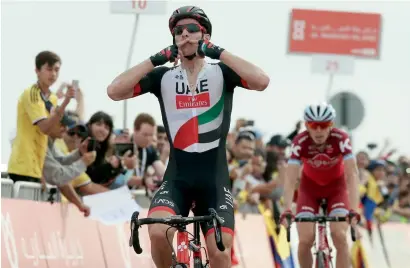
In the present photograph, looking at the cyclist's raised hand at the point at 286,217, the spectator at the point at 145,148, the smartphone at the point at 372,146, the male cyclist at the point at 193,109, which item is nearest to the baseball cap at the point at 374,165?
the smartphone at the point at 372,146

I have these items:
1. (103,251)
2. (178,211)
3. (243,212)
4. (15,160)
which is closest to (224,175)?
(178,211)

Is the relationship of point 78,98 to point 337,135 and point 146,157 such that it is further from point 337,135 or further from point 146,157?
point 337,135

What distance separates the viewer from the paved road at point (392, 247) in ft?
74.8

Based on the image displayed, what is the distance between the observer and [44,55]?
521 inches

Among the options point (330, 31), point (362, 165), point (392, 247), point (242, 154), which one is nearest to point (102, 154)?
point (242, 154)

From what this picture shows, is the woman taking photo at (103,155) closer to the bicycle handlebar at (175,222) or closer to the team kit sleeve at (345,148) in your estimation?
the team kit sleeve at (345,148)

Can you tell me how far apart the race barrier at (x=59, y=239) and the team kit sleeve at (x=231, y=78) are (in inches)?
132

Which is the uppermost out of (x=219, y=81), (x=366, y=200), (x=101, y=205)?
(x=219, y=81)

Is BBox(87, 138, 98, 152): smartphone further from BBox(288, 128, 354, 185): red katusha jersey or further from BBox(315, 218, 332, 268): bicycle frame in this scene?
BBox(315, 218, 332, 268): bicycle frame

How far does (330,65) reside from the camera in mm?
28328

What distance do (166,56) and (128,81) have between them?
42 cm

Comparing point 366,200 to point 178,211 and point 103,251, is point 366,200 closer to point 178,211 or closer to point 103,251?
point 103,251

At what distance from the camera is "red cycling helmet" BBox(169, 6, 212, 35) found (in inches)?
390

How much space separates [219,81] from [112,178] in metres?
5.00
